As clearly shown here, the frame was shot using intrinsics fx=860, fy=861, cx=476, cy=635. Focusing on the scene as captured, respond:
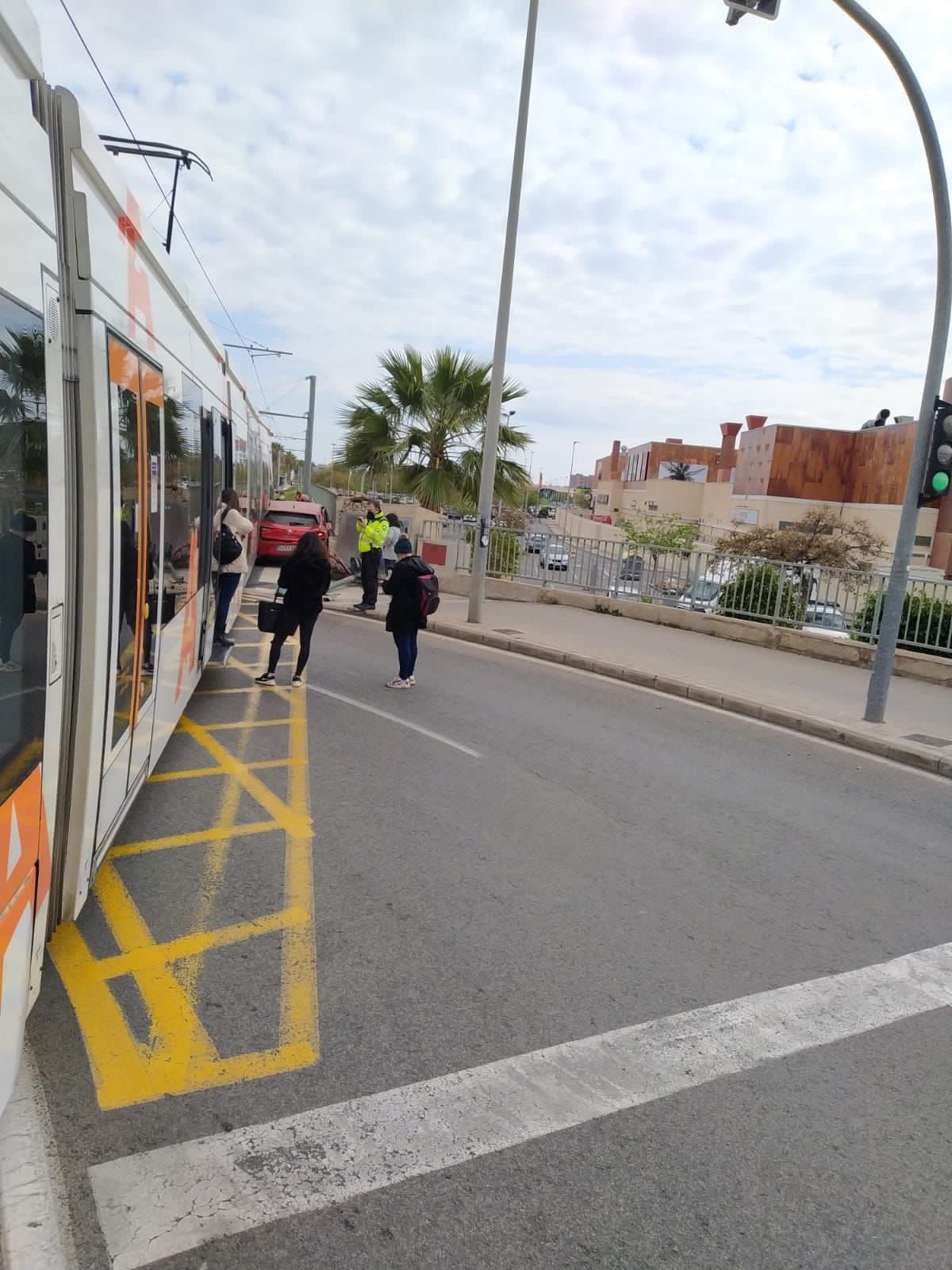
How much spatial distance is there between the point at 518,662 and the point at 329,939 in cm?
761

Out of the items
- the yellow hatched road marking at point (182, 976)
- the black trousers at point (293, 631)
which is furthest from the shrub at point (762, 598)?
the yellow hatched road marking at point (182, 976)

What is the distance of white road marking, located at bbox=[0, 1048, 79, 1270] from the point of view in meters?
2.24

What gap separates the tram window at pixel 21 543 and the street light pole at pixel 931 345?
692cm

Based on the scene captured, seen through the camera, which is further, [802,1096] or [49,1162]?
[802,1096]

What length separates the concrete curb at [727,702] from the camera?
821 centimetres

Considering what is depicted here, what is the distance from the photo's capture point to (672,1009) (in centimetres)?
365

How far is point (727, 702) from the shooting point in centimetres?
982

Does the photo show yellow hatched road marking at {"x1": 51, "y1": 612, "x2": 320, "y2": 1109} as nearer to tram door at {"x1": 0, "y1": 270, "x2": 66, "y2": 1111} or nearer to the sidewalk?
tram door at {"x1": 0, "y1": 270, "x2": 66, "y2": 1111}

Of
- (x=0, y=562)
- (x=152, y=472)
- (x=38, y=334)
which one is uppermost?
(x=38, y=334)

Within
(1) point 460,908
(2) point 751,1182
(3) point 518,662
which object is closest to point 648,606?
(3) point 518,662

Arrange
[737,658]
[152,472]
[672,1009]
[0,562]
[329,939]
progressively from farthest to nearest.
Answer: [737,658], [152,472], [329,939], [672,1009], [0,562]

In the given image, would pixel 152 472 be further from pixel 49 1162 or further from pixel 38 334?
pixel 49 1162

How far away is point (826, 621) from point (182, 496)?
10.6 meters

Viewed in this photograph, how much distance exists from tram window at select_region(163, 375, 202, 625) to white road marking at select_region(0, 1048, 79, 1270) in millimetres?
2670
